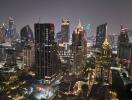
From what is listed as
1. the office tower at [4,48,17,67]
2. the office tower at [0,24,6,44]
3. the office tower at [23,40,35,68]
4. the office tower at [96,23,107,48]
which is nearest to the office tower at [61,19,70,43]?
the office tower at [96,23,107,48]

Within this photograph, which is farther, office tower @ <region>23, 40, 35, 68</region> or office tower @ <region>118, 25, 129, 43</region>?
office tower @ <region>23, 40, 35, 68</region>

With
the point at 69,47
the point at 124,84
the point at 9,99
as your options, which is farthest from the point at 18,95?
the point at 124,84

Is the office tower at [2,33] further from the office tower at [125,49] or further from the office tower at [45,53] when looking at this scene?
the office tower at [125,49]

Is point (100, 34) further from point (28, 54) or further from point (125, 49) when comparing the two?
point (28, 54)

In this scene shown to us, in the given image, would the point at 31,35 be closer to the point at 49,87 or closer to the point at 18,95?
the point at 49,87

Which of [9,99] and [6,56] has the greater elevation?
[6,56]

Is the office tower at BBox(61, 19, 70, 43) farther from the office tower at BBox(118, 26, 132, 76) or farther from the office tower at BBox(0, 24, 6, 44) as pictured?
the office tower at BBox(0, 24, 6, 44)
